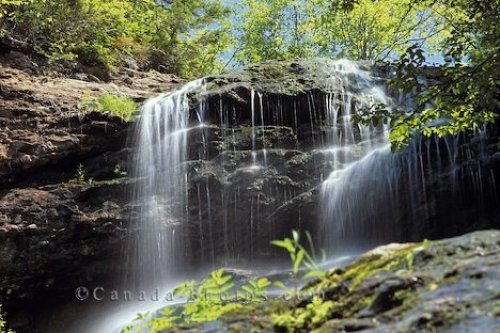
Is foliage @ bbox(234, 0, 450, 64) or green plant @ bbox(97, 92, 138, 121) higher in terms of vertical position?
foliage @ bbox(234, 0, 450, 64)

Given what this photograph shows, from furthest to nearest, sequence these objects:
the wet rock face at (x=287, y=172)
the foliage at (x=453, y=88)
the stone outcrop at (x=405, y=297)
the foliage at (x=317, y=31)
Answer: the foliage at (x=317, y=31) → the wet rock face at (x=287, y=172) → the foliage at (x=453, y=88) → the stone outcrop at (x=405, y=297)

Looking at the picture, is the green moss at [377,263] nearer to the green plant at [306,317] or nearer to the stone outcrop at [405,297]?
the stone outcrop at [405,297]

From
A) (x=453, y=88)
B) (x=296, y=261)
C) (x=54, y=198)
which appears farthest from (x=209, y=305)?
(x=54, y=198)

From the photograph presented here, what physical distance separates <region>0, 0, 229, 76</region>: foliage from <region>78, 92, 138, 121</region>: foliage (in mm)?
1951

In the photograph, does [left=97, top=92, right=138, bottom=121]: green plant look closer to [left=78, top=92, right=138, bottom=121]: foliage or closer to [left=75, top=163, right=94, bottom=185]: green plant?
[left=78, top=92, right=138, bottom=121]: foliage

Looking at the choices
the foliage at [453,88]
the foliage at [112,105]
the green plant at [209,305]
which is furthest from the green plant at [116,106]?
the green plant at [209,305]

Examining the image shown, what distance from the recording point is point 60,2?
12539mm

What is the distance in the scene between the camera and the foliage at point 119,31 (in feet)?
39.7

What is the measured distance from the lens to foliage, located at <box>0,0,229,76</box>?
1211 cm

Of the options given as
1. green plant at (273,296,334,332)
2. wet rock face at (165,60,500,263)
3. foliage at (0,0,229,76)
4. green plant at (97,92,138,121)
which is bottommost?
green plant at (273,296,334,332)

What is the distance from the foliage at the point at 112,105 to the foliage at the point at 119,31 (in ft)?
6.40

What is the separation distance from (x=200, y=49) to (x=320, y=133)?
746cm

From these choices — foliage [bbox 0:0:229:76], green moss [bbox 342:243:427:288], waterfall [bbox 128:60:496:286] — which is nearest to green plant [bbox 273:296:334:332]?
green moss [bbox 342:243:427:288]

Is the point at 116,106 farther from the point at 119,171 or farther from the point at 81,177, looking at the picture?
the point at 81,177
